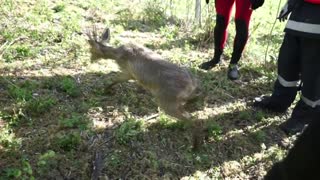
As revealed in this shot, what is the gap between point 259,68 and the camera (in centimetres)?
596

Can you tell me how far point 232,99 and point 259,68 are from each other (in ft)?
3.53

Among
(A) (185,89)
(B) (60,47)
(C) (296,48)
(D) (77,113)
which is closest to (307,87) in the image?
(C) (296,48)

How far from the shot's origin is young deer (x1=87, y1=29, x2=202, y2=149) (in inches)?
153

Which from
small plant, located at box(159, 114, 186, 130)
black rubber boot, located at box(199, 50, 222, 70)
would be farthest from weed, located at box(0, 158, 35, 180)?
black rubber boot, located at box(199, 50, 222, 70)

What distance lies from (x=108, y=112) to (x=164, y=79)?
0.90m

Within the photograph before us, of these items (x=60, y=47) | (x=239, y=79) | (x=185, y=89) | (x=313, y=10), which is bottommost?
(x=239, y=79)

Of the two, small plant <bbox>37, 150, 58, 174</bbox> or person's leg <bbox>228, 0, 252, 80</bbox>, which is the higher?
person's leg <bbox>228, 0, 252, 80</bbox>

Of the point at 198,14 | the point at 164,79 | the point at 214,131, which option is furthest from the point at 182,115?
the point at 198,14

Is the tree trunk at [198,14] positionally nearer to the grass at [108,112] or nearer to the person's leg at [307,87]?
the grass at [108,112]

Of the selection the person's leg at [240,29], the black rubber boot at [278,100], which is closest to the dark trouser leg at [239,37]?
the person's leg at [240,29]

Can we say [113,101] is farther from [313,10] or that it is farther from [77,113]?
[313,10]

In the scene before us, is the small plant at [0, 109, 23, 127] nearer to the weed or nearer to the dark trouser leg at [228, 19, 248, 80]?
the weed

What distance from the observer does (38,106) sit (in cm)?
432

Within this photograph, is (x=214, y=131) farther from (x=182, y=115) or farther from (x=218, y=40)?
(x=218, y=40)
